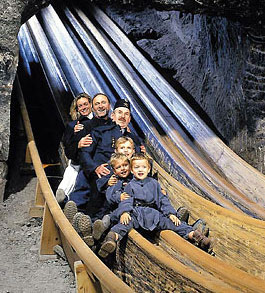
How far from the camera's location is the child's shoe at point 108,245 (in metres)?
2.51

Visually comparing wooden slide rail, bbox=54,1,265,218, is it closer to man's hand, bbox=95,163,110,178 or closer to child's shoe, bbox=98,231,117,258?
man's hand, bbox=95,163,110,178

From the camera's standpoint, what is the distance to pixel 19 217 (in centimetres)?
360

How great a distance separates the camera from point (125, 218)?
105 inches

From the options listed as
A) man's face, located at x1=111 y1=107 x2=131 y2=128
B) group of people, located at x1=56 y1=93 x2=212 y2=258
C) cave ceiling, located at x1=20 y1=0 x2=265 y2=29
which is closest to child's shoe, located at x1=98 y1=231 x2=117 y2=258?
group of people, located at x1=56 y1=93 x2=212 y2=258

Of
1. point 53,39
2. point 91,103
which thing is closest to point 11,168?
point 91,103

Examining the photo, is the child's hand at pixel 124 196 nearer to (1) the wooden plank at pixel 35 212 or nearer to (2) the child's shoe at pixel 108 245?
(2) the child's shoe at pixel 108 245

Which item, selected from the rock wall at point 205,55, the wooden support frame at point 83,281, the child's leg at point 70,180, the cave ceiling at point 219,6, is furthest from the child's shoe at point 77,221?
the cave ceiling at point 219,6

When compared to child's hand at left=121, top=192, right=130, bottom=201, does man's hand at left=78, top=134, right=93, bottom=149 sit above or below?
above

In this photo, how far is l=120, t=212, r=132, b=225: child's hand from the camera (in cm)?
263

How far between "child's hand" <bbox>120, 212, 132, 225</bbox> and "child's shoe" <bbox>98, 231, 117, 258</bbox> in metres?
0.10

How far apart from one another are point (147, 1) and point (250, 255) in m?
2.49

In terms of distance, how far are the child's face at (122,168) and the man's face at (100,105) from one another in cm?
58

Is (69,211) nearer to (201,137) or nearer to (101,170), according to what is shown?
(101,170)

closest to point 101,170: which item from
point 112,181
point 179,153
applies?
point 112,181
